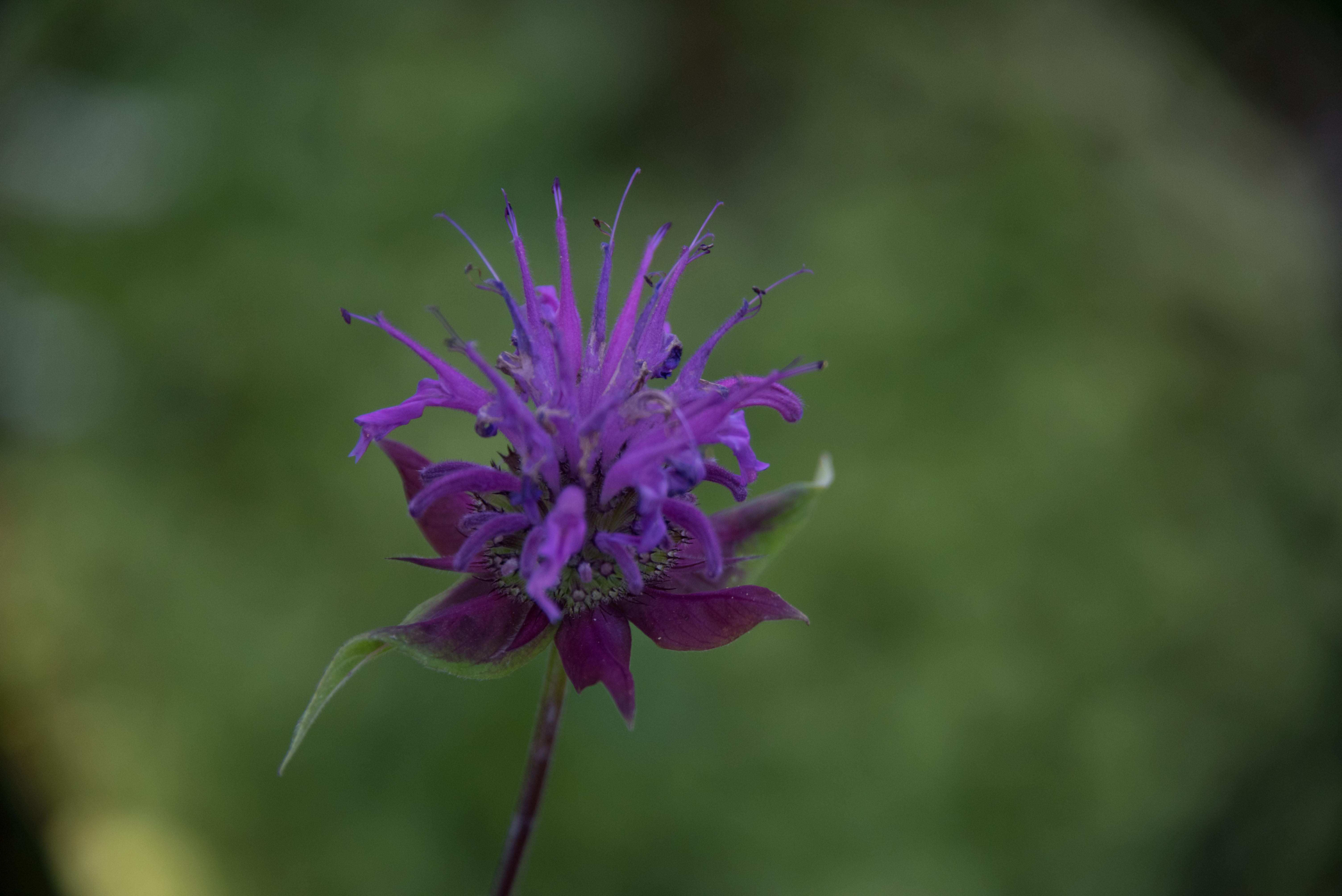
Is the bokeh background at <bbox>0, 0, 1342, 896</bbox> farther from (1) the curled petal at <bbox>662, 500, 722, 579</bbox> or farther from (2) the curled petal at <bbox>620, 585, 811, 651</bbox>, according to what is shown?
(1) the curled petal at <bbox>662, 500, 722, 579</bbox>

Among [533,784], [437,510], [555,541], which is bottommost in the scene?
[533,784]

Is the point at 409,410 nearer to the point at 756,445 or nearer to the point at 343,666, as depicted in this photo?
the point at 343,666

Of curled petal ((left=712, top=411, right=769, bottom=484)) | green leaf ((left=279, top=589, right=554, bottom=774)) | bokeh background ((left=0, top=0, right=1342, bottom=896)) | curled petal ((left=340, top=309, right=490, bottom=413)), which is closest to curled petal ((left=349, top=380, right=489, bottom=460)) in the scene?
curled petal ((left=340, top=309, right=490, bottom=413))

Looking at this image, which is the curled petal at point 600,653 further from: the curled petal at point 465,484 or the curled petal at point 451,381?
the curled petal at point 451,381

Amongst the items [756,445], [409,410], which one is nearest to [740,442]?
[409,410]

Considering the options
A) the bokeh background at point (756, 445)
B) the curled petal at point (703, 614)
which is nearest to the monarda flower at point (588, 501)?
the curled petal at point (703, 614)

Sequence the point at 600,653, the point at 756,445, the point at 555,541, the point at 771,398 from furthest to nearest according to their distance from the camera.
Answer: the point at 756,445, the point at 771,398, the point at 600,653, the point at 555,541
